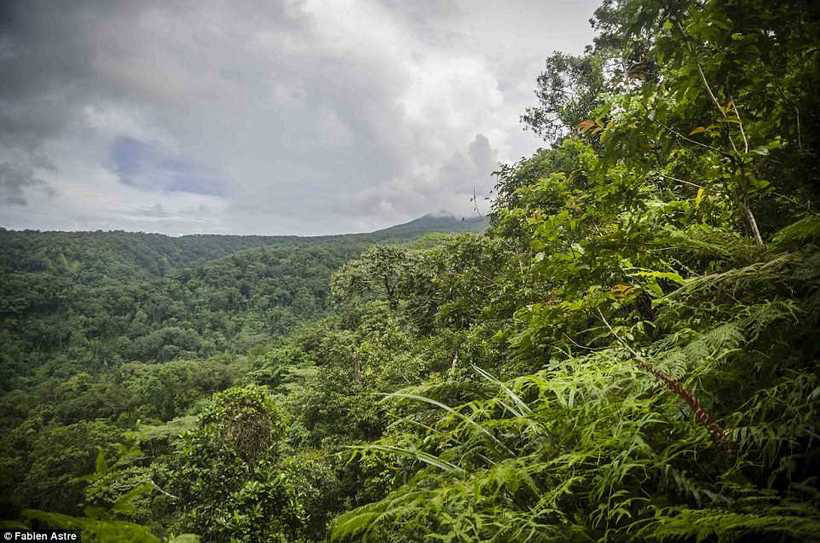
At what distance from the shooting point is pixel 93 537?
166 centimetres

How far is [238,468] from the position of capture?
23.1ft

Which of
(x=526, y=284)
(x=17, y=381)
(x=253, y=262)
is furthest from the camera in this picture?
(x=253, y=262)

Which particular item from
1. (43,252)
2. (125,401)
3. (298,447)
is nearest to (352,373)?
(298,447)

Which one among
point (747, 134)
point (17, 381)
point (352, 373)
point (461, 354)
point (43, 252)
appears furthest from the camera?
point (43, 252)

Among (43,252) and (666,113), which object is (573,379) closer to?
(666,113)

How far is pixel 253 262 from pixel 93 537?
3592 inches

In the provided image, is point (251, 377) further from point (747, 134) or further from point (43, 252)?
point (43, 252)

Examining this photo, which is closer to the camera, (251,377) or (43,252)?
(251,377)

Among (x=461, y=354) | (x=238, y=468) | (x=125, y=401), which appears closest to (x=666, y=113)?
(x=461, y=354)

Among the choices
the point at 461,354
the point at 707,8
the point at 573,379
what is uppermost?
the point at 707,8

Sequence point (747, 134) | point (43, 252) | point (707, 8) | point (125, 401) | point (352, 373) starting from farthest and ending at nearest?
point (43, 252), point (125, 401), point (352, 373), point (747, 134), point (707, 8)

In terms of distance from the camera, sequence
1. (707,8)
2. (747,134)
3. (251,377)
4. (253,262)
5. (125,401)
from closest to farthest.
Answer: (707,8), (747,134), (125,401), (251,377), (253,262)

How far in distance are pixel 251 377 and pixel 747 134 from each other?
1506 inches

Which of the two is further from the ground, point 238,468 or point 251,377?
point 238,468
